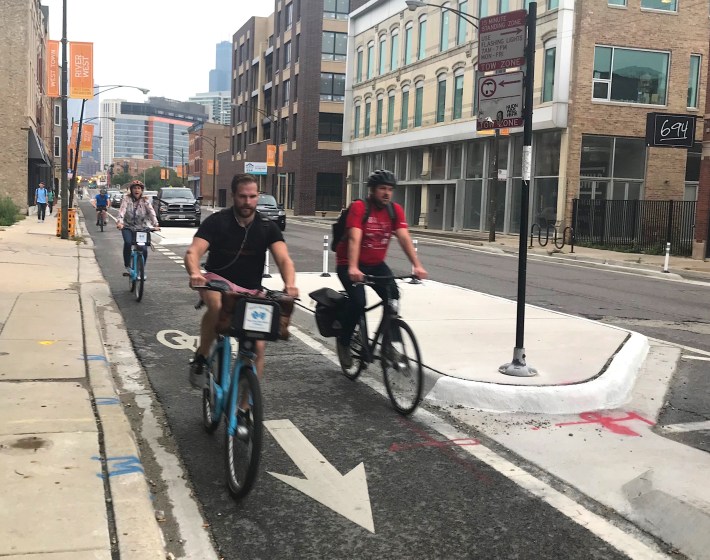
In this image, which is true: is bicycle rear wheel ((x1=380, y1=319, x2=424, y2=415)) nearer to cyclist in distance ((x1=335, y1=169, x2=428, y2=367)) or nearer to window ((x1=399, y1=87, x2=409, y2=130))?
cyclist in distance ((x1=335, y1=169, x2=428, y2=367))

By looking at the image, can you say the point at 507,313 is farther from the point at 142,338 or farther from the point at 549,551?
the point at 549,551

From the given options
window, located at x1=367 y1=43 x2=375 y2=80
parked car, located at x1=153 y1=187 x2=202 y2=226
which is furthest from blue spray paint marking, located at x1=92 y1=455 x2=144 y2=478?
window, located at x1=367 y1=43 x2=375 y2=80

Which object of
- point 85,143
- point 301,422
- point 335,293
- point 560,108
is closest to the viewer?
point 301,422

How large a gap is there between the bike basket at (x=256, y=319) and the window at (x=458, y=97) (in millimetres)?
36539

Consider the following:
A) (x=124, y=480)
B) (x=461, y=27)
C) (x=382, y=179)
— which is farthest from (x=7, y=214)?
(x=124, y=480)

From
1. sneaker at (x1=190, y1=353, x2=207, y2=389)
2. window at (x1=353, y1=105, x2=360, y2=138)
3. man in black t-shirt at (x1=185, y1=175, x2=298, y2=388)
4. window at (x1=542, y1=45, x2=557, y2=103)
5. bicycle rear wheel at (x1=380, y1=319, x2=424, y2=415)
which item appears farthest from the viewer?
window at (x1=353, y1=105, x2=360, y2=138)

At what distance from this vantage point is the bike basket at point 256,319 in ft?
14.1

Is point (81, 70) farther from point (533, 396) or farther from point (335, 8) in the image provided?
point (335, 8)

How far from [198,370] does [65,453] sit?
1.12 metres

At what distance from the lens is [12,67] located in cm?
3791

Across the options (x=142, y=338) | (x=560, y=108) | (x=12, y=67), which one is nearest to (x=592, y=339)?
(x=142, y=338)

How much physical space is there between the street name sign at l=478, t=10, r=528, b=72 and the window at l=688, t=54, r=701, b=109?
29378 millimetres

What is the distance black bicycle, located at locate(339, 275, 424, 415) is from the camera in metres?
5.79

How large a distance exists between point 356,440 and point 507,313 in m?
5.60
